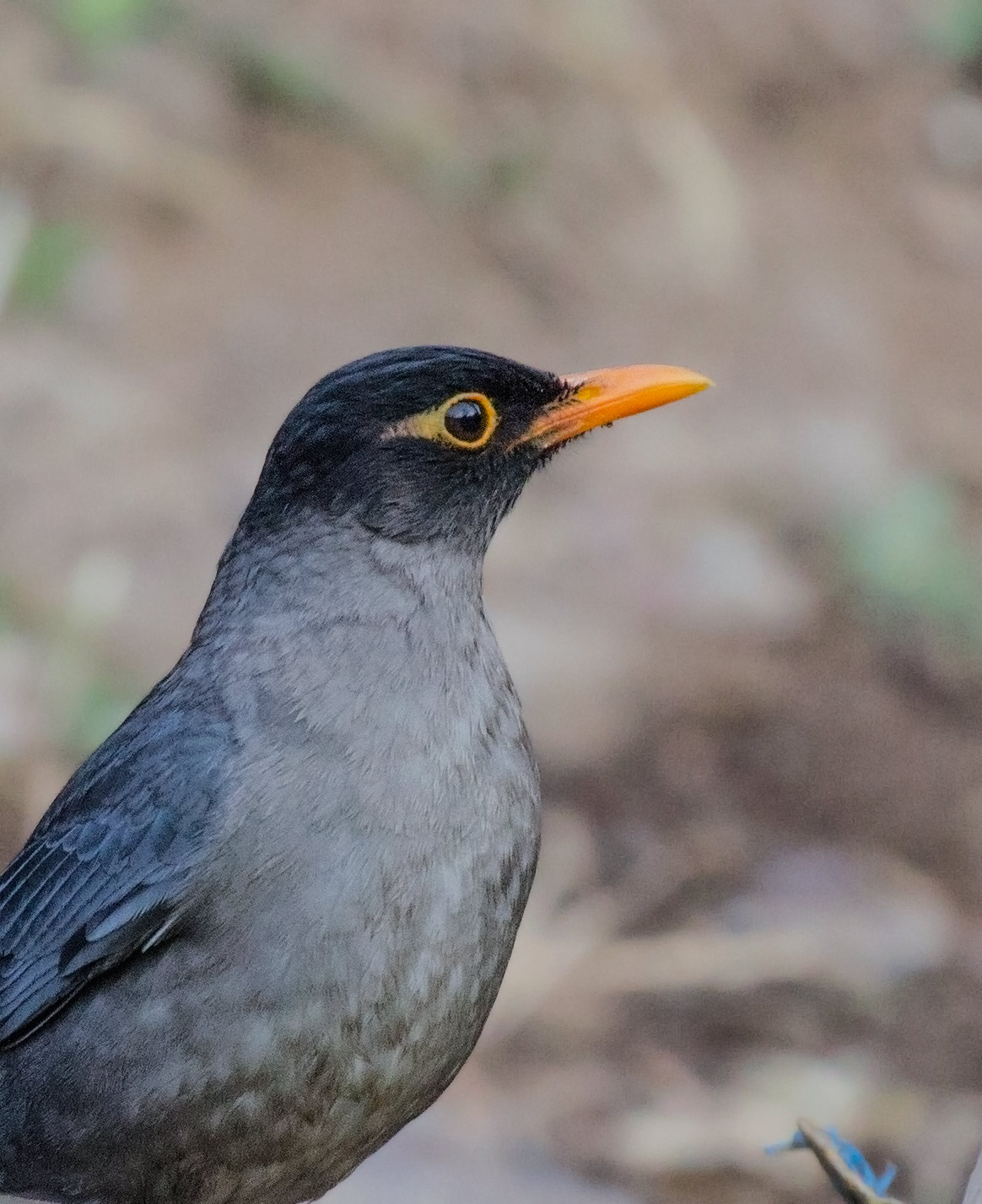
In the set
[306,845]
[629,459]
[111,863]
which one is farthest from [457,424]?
[629,459]

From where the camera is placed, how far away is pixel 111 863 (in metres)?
4.24

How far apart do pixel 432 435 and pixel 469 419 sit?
121 mm

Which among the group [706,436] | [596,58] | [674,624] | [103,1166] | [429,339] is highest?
[596,58]

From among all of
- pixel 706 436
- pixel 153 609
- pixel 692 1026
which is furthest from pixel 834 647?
pixel 153 609

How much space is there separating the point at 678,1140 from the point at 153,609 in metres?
3.27

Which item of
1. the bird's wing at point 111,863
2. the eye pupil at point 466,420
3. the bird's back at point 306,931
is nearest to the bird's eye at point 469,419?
the eye pupil at point 466,420

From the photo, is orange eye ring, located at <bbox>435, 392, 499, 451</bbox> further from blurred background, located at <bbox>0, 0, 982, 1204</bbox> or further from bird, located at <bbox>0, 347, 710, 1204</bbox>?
blurred background, located at <bbox>0, 0, 982, 1204</bbox>

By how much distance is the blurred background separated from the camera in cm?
688

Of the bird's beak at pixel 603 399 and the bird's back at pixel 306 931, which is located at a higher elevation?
the bird's beak at pixel 603 399

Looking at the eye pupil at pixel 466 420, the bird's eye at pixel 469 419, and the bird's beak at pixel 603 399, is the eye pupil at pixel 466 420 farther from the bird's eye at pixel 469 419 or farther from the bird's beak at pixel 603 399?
the bird's beak at pixel 603 399

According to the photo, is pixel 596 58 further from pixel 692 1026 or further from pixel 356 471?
pixel 356 471

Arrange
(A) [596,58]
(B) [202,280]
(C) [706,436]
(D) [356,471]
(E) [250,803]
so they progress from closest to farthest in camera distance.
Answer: (E) [250,803] < (D) [356,471] < (C) [706,436] < (B) [202,280] < (A) [596,58]

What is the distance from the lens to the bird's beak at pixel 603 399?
4.57 m

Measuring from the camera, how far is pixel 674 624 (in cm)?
868
